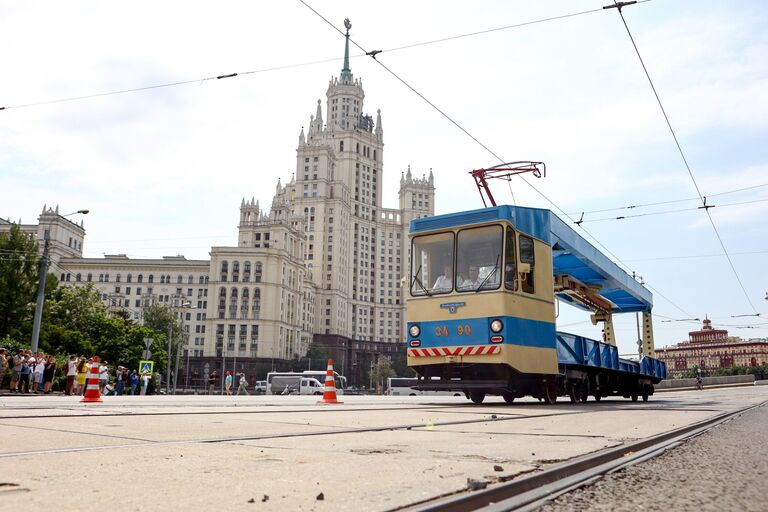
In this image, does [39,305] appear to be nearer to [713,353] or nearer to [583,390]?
[583,390]

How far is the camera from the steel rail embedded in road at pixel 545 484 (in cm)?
269

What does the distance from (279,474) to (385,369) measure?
11900 centimetres

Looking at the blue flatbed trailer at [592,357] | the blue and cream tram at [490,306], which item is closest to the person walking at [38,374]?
the blue and cream tram at [490,306]

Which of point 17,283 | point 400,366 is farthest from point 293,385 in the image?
point 400,366

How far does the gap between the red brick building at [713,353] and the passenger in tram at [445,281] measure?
165 m

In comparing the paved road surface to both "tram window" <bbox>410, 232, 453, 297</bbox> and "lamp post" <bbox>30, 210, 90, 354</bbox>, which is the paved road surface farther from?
"lamp post" <bbox>30, 210, 90, 354</bbox>

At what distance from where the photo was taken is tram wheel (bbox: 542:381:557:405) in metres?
13.6

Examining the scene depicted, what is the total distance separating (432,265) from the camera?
43.9ft

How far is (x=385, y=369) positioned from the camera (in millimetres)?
120562

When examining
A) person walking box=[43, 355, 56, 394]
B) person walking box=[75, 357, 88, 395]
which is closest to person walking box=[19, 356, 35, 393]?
person walking box=[43, 355, 56, 394]

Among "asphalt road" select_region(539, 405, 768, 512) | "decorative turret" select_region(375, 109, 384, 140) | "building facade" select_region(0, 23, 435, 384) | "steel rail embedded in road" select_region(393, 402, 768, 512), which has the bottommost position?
"asphalt road" select_region(539, 405, 768, 512)

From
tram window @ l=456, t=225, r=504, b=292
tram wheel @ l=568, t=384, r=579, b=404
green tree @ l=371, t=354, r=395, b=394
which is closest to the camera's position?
tram window @ l=456, t=225, r=504, b=292

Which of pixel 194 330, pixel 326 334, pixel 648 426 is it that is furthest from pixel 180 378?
pixel 648 426

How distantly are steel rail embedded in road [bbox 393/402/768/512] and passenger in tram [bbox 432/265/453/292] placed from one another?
24.7ft
